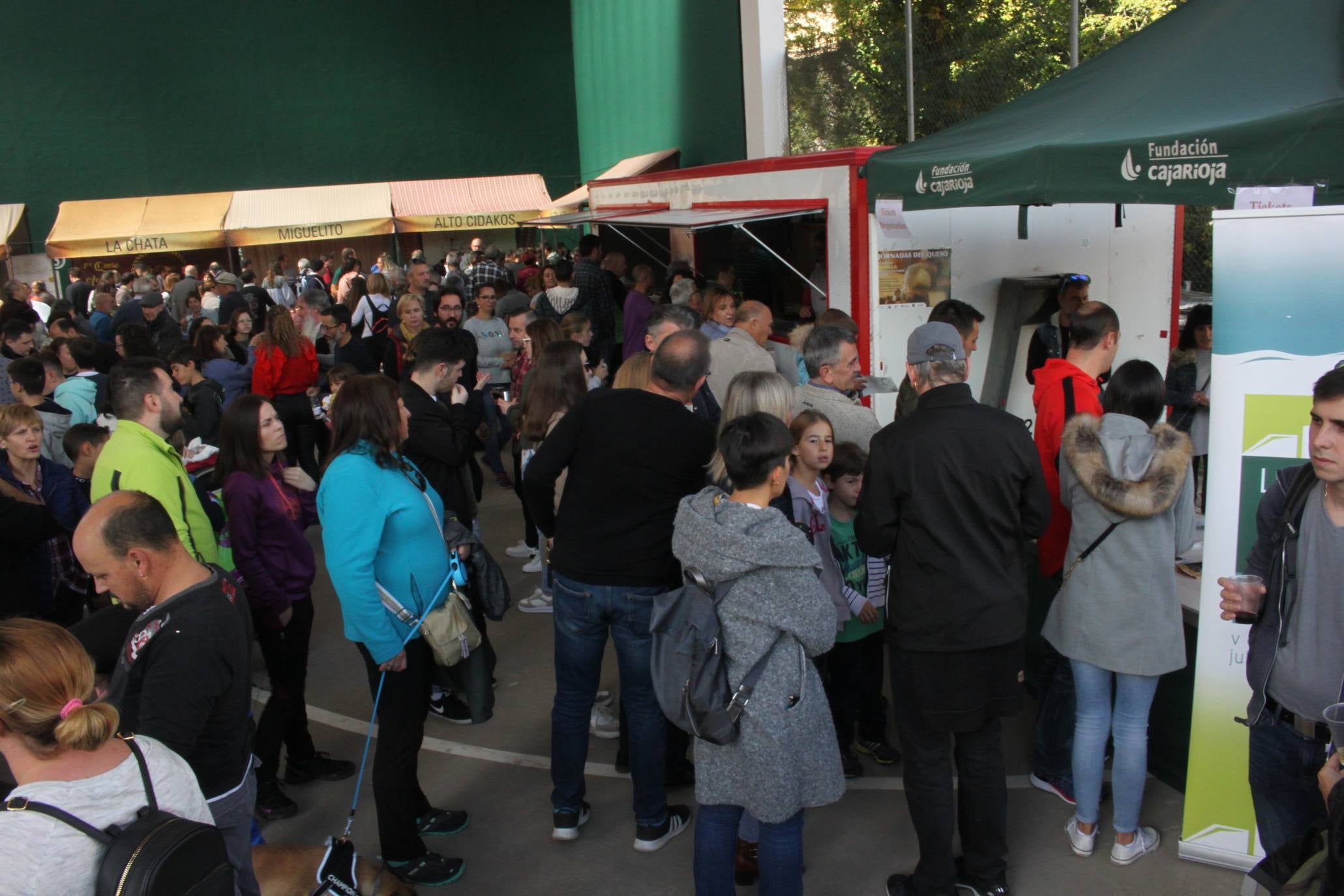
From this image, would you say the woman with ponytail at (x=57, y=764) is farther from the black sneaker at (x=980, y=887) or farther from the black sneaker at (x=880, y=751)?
the black sneaker at (x=880, y=751)

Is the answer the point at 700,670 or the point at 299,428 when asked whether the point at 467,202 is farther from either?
the point at 700,670

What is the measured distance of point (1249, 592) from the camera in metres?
2.64

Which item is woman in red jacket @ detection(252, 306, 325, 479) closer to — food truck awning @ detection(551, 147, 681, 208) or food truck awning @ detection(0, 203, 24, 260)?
food truck awning @ detection(551, 147, 681, 208)

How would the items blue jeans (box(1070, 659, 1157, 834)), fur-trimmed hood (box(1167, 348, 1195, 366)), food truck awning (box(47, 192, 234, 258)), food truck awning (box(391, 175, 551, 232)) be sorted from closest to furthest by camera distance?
blue jeans (box(1070, 659, 1157, 834))
fur-trimmed hood (box(1167, 348, 1195, 366))
food truck awning (box(47, 192, 234, 258))
food truck awning (box(391, 175, 551, 232))

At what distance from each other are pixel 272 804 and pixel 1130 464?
11.3 feet

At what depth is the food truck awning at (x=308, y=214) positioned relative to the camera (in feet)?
73.8

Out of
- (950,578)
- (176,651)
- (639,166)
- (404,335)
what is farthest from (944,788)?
(639,166)

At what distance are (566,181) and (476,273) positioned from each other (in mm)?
15562

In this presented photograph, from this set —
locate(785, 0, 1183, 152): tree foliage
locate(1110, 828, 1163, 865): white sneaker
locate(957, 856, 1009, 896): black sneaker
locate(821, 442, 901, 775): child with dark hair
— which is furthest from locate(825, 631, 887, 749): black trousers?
locate(785, 0, 1183, 152): tree foliage

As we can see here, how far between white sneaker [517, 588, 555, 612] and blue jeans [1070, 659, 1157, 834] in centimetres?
340

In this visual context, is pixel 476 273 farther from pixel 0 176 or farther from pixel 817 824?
pixel 0 176

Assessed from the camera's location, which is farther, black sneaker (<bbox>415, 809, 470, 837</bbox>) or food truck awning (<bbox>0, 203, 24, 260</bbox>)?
food truck awning (<bbox>0, 203, 24, 260</bbox>)

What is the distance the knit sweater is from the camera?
2758 millimetres

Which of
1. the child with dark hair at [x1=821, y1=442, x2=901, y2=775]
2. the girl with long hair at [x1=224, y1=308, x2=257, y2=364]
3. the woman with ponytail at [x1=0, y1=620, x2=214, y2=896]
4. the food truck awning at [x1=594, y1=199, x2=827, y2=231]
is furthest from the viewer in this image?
the girl with long hair at [x1=224, y1=308, x2=257, y2=364]
